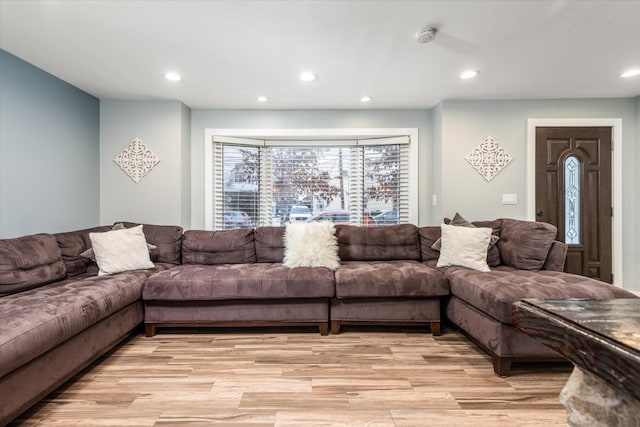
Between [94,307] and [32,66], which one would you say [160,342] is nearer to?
[94,307]

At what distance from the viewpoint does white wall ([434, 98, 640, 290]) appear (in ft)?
11.8

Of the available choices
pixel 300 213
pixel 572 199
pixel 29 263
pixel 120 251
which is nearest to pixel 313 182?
pixel 300 213

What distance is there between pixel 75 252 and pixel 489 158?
452 cm

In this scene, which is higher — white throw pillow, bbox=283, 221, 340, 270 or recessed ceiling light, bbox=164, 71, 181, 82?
recessed ceiling light, bbox=164, 71, 181, 82

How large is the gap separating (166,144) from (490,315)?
3766 millimetres

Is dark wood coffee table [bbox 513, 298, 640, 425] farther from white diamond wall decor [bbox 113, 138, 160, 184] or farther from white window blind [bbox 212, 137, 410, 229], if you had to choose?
white diamond wall decor [bbox 113, 138, 160, 184]

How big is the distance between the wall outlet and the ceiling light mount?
2.29 m

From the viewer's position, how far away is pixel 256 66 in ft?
8.96

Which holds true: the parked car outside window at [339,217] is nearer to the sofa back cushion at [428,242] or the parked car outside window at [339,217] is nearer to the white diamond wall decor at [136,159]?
the sofa back cushion at [428,242]

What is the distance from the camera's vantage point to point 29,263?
2.25m

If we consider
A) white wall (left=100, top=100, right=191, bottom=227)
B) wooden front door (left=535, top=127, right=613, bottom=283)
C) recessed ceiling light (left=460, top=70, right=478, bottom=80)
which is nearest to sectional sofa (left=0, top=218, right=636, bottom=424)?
white wall (left=100, top=100, right=191, bottom=227)

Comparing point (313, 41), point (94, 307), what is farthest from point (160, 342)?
point (313, 41)

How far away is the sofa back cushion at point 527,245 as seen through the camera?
274 cm

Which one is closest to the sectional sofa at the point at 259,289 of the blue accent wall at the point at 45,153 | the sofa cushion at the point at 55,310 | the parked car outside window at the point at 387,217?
the sofa cushion at the point at 55,310
